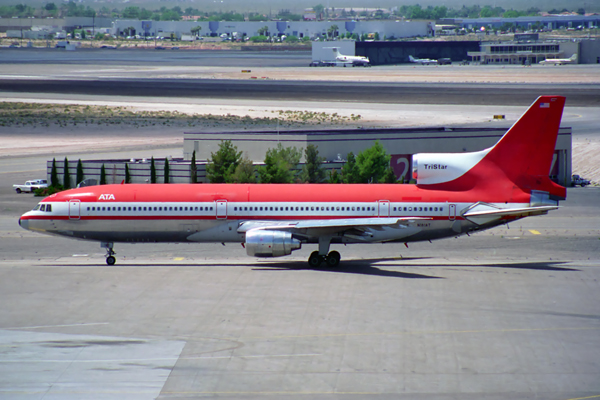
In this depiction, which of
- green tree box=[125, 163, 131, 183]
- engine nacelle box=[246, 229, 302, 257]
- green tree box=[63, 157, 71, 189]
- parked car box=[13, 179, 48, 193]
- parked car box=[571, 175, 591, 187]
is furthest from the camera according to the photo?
parked car box=[571, 175, 591, 187]

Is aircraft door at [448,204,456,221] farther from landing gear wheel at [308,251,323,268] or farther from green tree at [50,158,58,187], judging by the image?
green tree at [50,158,58,187]

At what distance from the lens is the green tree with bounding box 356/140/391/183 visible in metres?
63.4

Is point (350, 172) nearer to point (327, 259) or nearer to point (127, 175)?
point (127, 175)

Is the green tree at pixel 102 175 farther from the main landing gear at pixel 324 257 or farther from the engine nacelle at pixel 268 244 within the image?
the main landing gear at pixel 324 257

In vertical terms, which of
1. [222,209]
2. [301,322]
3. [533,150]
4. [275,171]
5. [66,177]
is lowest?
[301,322]

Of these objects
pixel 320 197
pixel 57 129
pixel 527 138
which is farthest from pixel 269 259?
pixel 57 129

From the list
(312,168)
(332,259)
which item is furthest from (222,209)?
(312,168)

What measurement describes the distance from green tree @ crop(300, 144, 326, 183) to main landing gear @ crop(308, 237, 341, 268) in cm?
2371

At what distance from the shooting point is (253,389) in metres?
23.5

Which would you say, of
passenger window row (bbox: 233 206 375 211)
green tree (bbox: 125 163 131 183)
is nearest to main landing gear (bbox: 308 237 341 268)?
passenger window row (bbox: 233 206 375 211)

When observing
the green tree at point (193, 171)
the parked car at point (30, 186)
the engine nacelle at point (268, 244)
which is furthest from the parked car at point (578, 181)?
the parked car at point (30, 186)

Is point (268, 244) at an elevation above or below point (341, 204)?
below

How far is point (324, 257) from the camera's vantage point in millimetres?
41875

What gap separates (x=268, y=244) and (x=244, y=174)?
2129cm
